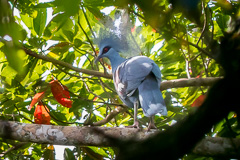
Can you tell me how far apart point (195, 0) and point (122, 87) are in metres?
2.43

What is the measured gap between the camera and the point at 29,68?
112 inches

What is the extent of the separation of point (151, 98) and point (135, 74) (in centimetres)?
40

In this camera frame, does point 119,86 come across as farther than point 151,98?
Yes

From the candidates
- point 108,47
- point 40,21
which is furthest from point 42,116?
point 108,47

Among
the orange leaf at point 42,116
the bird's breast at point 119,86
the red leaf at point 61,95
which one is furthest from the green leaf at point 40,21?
the bird's breast at point 119,86

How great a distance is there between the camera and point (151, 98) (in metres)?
2.54

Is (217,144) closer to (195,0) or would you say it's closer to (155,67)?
(155,67)

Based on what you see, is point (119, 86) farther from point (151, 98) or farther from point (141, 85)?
point (151, 98)

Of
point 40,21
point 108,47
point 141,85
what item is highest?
point 40,21

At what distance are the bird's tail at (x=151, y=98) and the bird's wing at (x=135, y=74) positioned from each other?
0.23 feet

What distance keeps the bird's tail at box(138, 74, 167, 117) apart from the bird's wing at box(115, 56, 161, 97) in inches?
2.7

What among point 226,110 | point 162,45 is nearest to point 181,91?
point 162,45

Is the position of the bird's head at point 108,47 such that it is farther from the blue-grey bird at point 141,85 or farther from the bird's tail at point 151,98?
the bird's tail at point 151,98

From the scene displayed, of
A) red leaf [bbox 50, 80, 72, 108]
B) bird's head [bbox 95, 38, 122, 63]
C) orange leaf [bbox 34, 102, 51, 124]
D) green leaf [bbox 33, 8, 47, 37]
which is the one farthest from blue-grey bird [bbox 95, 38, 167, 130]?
green leaf [bbox 33, 8, 47, 37]
